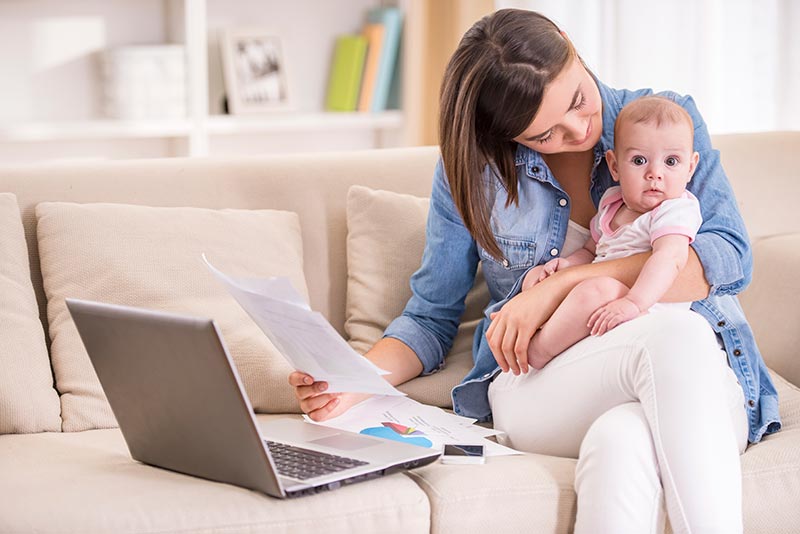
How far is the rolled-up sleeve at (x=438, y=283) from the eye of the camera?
70.1 inches

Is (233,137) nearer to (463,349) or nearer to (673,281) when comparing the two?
(463,349)

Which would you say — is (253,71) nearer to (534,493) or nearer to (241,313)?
(241,313)

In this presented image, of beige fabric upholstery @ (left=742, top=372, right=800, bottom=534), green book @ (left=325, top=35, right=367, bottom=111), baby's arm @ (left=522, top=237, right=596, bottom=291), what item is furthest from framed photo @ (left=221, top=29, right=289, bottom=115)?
beige fabric upholstery @ (left=742, top=372, right=800, bottom=534)

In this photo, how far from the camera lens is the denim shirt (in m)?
1.60

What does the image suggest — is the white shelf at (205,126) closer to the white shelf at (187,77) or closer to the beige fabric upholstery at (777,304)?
the white shelf at (187,77)

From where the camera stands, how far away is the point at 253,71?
3.38 metres

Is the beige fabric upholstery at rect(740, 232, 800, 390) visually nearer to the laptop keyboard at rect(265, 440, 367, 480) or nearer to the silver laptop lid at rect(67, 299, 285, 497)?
the laptop keyboard at rect(265, 440, 367, 480)

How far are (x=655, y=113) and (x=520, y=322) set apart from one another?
1.18 ft

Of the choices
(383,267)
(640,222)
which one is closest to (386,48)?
(383,267)

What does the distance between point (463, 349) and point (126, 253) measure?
594 mm

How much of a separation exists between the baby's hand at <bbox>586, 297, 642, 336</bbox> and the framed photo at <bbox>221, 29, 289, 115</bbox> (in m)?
2.06

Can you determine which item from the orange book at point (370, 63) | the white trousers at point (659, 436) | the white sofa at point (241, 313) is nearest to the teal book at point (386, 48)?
the orange book at point (370, 63)

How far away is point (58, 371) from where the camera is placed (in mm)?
1736

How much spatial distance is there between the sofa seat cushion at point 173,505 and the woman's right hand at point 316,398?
22 cm
